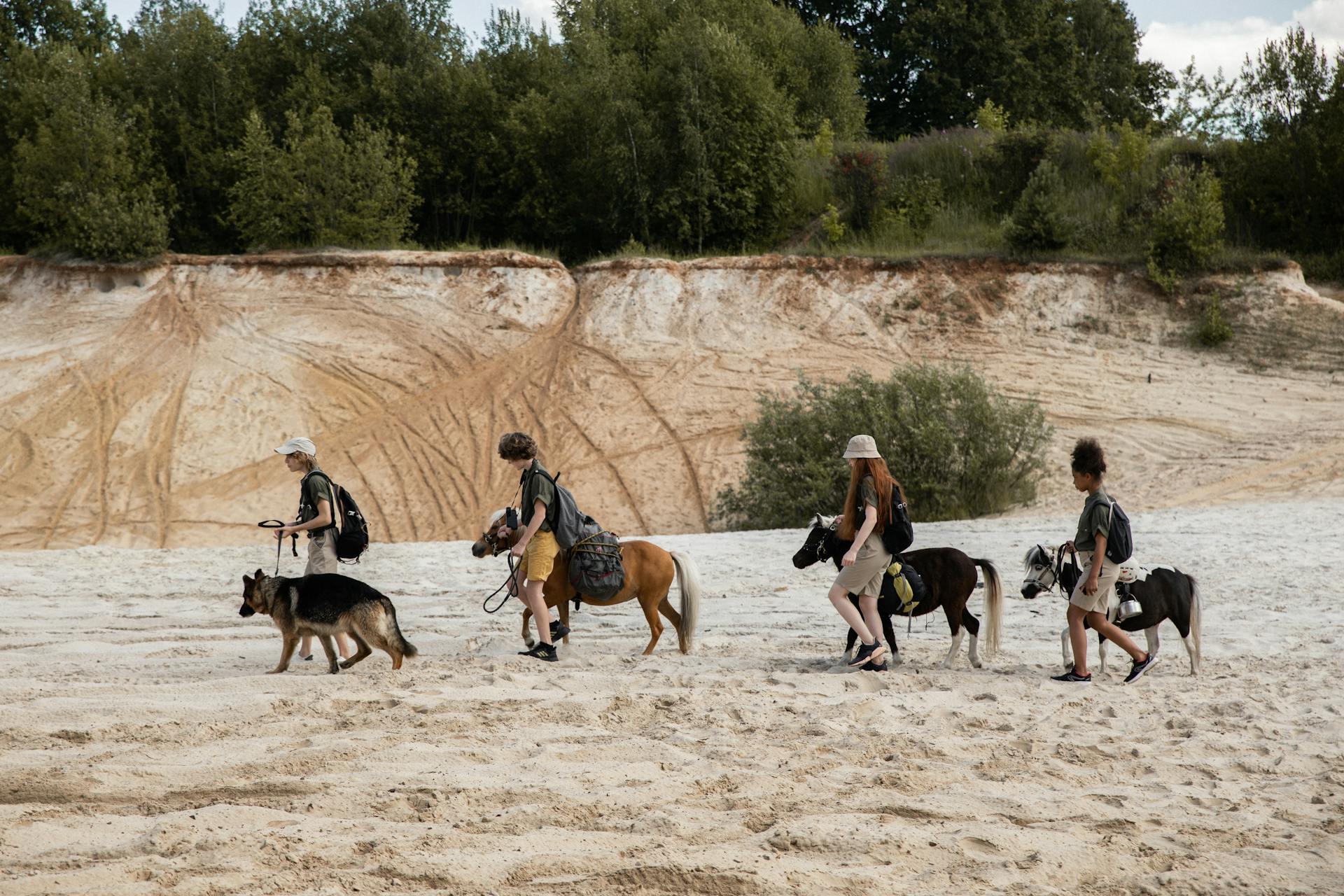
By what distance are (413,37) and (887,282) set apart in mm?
16453

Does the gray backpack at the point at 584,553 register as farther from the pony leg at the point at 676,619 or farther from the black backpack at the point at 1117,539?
the black backpack at the point at 1117,539

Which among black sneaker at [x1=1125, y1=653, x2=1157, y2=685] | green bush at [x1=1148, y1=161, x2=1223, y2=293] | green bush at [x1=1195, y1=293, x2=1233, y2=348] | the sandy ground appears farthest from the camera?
green bush at [x1=1148, y1=161, x2=1223, y2=293]

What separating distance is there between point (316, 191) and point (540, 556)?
20993 millimetres

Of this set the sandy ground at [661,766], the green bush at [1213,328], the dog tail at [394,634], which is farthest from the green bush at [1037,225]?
the dog tail at [394,634]

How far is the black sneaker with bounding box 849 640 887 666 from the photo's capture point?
775 cm

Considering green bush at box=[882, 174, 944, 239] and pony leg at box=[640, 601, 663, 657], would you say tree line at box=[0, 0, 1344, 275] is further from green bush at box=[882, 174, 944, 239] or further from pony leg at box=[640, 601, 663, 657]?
pony leg at box=[640, 601, 663, 657]

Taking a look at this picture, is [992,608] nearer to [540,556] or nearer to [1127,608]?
[1127,608]

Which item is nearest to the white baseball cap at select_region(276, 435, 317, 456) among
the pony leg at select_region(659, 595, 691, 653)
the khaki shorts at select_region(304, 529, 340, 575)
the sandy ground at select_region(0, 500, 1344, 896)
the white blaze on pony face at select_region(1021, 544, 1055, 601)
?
the khaki shorts at select_region(304, 529, 340, 575)

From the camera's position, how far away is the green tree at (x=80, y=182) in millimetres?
25250

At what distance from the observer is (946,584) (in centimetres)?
806

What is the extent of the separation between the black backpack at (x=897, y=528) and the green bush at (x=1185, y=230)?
786 inches

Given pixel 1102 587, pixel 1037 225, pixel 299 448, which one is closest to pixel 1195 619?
pixel 1102 587

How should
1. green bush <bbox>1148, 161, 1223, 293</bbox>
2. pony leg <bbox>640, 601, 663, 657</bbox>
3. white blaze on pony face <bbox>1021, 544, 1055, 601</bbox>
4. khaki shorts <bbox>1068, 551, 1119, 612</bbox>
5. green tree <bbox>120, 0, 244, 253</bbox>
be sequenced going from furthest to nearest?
green tree <bbox>120, 0, 244, 253</bbox>
green bush <bbox>1148, 161, 1223, 293</bbox>
pony leg <bbox>640, 601, 663, 657</bbox>
white blaze on pony face <bbox>1021, 544, 1055, 601</bbox>
khaki shorts <bbox>1068, 551, 1119, 612</bbox>

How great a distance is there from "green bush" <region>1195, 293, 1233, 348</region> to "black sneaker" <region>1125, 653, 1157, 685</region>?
18.7m
